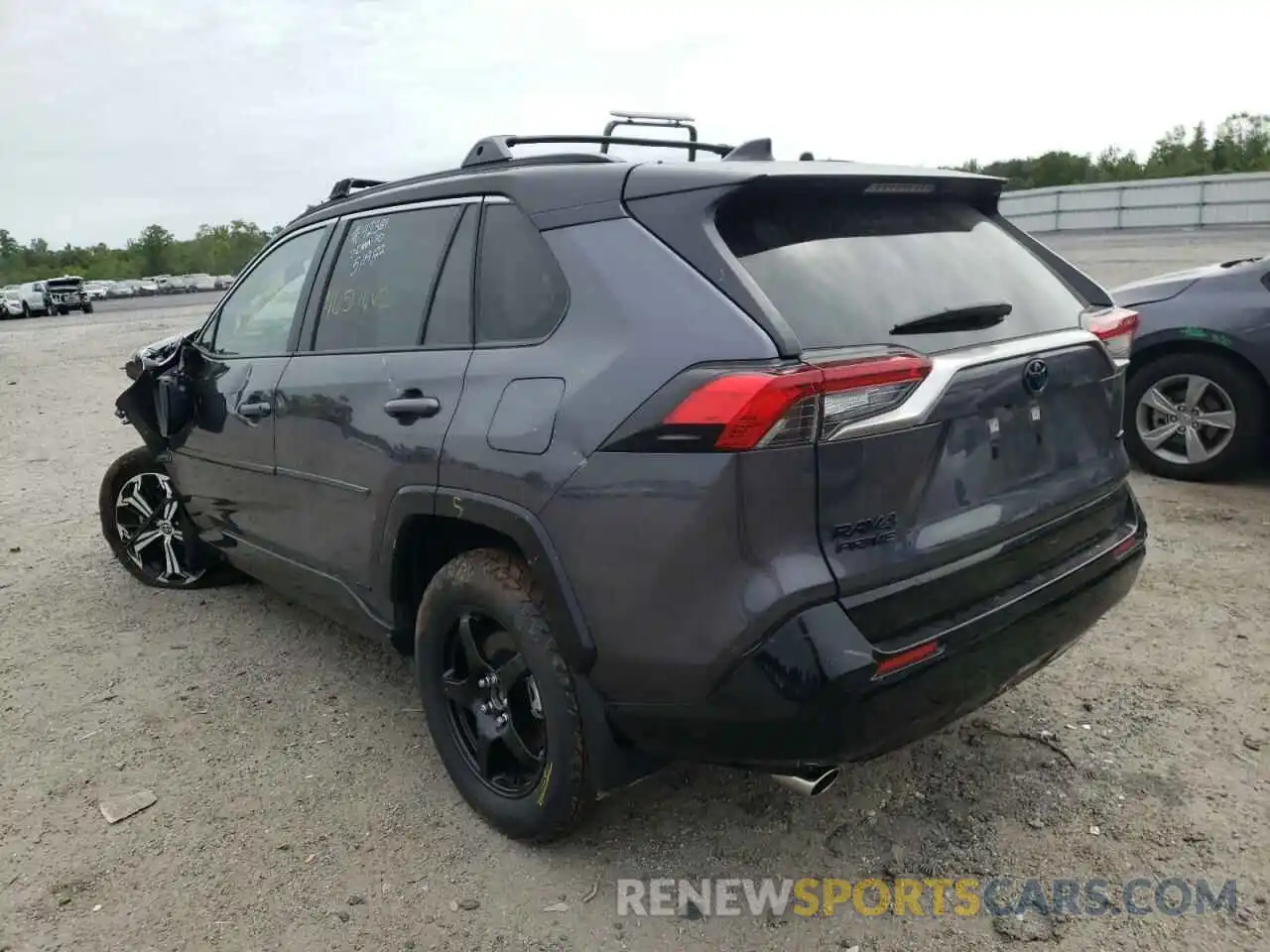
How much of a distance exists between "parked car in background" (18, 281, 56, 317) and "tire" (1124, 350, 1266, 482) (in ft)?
149

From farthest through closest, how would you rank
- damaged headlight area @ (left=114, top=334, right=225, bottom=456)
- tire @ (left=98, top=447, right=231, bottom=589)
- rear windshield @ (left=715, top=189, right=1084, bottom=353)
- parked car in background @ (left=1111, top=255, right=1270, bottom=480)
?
parked car in background @ (left=1111, top=255, right=1270, bottom=480) < tire @ (left=98, top=447, right=231, bottom=589) < damaged headlight area @ (left=114, top=334, right=225, bottom=456) < rear windshield @ (left=715, top=189, right=1084, bottom=353)

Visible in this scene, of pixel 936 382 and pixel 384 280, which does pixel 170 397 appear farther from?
pixel 936 382

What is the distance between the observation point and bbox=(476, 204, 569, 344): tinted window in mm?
2541

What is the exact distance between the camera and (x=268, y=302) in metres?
3.92

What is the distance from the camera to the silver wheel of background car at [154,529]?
486cm

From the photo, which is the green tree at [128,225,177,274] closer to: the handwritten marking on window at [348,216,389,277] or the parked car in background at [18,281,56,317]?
the parked car in background at [18,281,56,317]

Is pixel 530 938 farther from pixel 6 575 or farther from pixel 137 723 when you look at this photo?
pixel 6 575

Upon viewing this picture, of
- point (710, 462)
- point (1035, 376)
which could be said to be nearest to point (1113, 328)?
point (1035, 376)

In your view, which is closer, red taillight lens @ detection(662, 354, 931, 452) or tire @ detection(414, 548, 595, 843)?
red taillight lens @ detection(662, 354, 931, 452)

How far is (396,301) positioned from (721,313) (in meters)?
1.38

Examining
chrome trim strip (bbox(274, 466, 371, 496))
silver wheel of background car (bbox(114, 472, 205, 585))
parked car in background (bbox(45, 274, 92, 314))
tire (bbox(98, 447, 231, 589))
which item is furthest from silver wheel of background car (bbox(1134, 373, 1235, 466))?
parked car in background (bbox(45, 274, 92, 314))

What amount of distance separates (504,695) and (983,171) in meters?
19.0

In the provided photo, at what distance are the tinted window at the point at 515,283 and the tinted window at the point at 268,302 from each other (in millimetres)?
1156

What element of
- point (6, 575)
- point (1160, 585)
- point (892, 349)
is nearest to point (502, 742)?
point (892, 349)
